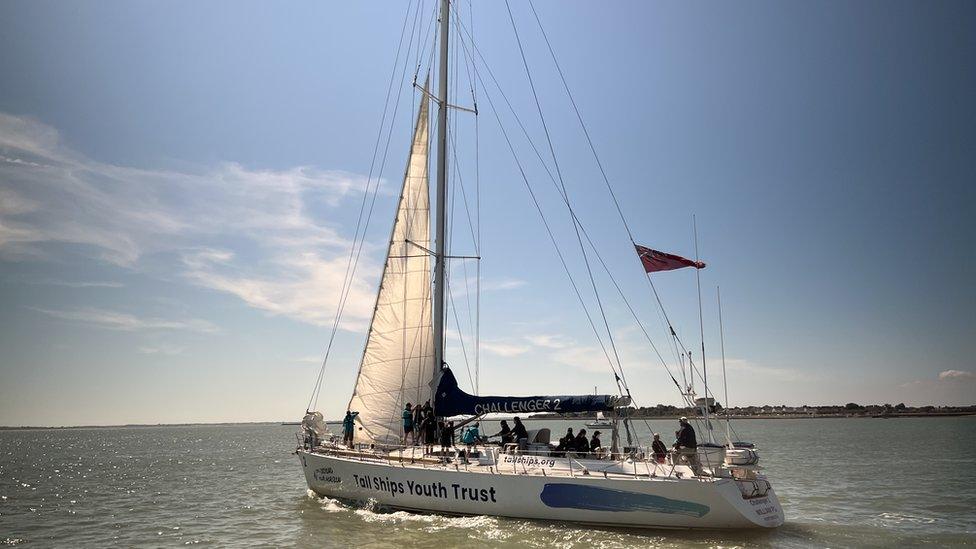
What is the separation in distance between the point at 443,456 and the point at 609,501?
4446 mm

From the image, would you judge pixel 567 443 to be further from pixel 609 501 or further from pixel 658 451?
pixel 609 501

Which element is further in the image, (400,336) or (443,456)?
(400,336)

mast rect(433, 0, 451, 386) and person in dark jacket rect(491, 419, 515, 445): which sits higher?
mast rect(433, 0, 451, 386)

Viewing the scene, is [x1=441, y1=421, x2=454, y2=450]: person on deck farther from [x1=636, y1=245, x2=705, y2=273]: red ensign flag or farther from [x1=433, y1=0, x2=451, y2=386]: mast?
[x1=636, y1=245, x2=705, y2=273]: red ensign flag

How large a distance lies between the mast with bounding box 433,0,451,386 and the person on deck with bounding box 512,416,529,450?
3194mm

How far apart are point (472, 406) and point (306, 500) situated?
7435mm

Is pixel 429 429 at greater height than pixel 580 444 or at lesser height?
greater

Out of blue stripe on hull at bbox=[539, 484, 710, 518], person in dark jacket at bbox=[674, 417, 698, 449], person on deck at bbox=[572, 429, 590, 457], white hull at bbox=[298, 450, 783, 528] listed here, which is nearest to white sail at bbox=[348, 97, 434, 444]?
white hull at bbox=[298, 450, 783, 528]

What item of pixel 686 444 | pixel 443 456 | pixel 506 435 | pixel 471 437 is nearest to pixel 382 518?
pixel 443 456

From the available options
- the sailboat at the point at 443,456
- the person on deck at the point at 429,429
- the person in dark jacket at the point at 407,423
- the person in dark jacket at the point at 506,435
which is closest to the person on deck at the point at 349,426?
the sailboat at the point at 443,456

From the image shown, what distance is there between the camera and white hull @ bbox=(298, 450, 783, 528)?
1232 centimetres

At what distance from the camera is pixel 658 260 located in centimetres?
1641

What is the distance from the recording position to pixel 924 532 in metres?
14.4

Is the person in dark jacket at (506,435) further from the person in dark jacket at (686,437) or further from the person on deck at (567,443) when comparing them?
the person in dark jacket at (686,437)
